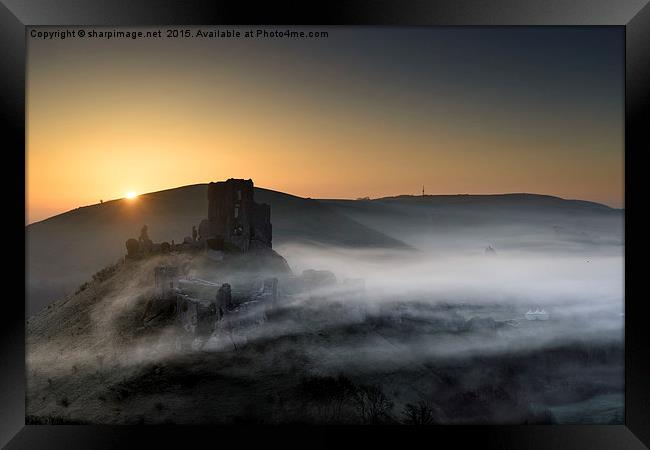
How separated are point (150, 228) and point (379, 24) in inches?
169

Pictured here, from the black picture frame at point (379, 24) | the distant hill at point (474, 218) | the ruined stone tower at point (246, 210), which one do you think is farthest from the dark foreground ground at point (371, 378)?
the ruined stone tower at point (246, 210)

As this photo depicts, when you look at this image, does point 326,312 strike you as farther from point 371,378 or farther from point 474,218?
point 474,218

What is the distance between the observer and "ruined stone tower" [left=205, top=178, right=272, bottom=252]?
6712 mm

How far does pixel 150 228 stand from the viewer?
22.5ft

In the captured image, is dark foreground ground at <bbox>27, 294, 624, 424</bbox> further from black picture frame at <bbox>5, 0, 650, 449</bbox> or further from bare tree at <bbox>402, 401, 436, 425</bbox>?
black picture frame at <bbox>5, 0, 650, 449</bbox>

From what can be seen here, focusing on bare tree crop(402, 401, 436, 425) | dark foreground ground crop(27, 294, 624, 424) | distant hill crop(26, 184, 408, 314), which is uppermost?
distant hill crop(26, 184, 408, 314)

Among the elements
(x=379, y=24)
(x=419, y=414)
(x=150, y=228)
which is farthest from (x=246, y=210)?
(x=419, y=414)

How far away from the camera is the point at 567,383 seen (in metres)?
6.49

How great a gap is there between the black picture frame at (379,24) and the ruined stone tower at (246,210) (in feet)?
7.33

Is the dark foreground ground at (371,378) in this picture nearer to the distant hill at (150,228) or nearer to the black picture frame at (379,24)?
the black picture frame at (379,24)

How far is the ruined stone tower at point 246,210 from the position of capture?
6712mm

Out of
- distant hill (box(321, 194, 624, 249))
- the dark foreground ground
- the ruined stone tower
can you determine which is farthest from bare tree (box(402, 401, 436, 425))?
the ruined stone tower

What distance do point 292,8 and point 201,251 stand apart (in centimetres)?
361

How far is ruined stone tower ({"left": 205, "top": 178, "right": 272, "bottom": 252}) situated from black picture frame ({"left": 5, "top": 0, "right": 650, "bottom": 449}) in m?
2.23
